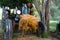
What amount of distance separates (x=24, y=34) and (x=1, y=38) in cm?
145

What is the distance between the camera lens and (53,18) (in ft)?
57.6

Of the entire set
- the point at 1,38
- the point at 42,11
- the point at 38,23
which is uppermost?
the point at 42,11

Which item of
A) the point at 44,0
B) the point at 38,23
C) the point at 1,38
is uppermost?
the point at 44,0

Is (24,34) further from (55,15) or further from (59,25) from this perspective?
(55,15)

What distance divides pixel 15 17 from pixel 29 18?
1.65m

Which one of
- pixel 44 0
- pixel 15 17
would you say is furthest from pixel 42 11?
pixel 15 17

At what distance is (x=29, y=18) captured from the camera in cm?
938

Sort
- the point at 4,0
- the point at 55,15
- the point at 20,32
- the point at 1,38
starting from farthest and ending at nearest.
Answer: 1. the point at 55,15
2. the point at 20,32
3. the point at 4,0
4. the point at 1,38

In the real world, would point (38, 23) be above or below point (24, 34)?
above

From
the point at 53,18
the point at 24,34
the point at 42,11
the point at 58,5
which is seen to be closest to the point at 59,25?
the point at 42,11

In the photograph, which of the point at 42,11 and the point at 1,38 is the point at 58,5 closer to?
the point at 42,11

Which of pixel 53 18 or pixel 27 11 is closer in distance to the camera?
pixel 27 11

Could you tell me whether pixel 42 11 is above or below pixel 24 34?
above

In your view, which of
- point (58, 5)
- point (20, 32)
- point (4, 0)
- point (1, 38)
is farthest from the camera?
point (58, 5)
